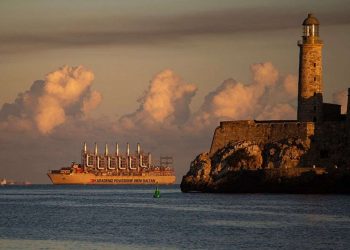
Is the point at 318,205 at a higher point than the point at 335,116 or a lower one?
lower

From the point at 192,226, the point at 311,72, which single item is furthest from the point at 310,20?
the point at 192,226

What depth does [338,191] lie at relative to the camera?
8231cm

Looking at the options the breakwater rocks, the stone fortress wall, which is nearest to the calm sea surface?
the breakwater rocks

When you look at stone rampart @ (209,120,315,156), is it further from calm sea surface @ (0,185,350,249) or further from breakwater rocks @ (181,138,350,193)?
calm sea surface @ (0,185,350,249)

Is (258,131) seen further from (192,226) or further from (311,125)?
(192,226)

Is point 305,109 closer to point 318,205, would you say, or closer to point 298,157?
point 298,157

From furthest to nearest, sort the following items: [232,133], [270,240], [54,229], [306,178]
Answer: [232,133] → [306,178] → [54,229] → [270,240]

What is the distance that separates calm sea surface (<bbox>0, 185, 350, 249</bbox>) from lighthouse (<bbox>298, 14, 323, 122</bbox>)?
1544 cm

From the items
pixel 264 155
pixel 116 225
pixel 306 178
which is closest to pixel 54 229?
pixel 116 225

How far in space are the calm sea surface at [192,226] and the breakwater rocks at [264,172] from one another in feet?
17.5

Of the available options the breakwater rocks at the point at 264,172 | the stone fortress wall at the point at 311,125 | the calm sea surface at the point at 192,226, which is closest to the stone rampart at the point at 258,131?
the stone fortress wall at the point at 311,125

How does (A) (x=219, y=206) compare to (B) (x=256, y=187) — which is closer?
(A) (x=219, y=206)

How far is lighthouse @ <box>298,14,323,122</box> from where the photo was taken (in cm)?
8925

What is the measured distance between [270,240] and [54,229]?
12.7 meters
